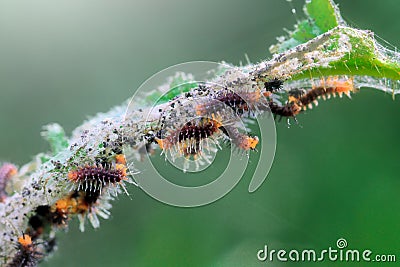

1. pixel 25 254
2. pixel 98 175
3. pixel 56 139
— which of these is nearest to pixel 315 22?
pixel 98 175

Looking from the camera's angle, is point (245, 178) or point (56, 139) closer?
point (56, 139)

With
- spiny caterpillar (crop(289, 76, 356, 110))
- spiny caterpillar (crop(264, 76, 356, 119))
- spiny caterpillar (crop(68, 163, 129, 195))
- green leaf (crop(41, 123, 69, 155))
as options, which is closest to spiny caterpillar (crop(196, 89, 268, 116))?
spiny caterpillar (crop(264, 76, 356, 119))

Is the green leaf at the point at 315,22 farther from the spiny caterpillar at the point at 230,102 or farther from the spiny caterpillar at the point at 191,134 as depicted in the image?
the spiny caterpillar at the point at 191,134

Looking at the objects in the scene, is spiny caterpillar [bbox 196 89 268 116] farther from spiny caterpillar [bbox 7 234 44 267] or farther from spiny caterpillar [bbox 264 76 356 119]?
spiny caterpillar [bbox 7 234 44 267]

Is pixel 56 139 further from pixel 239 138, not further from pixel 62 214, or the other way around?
pixel 239 138

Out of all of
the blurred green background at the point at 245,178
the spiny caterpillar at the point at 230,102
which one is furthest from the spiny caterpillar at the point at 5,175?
the blurred green background at the point at 245,178

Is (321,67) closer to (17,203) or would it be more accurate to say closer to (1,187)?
(17,203)

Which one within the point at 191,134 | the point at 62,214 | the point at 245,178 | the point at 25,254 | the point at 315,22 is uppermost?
the point at 245,178

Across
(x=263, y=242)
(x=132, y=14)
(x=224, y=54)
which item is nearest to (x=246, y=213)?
(x=263, y=242)
